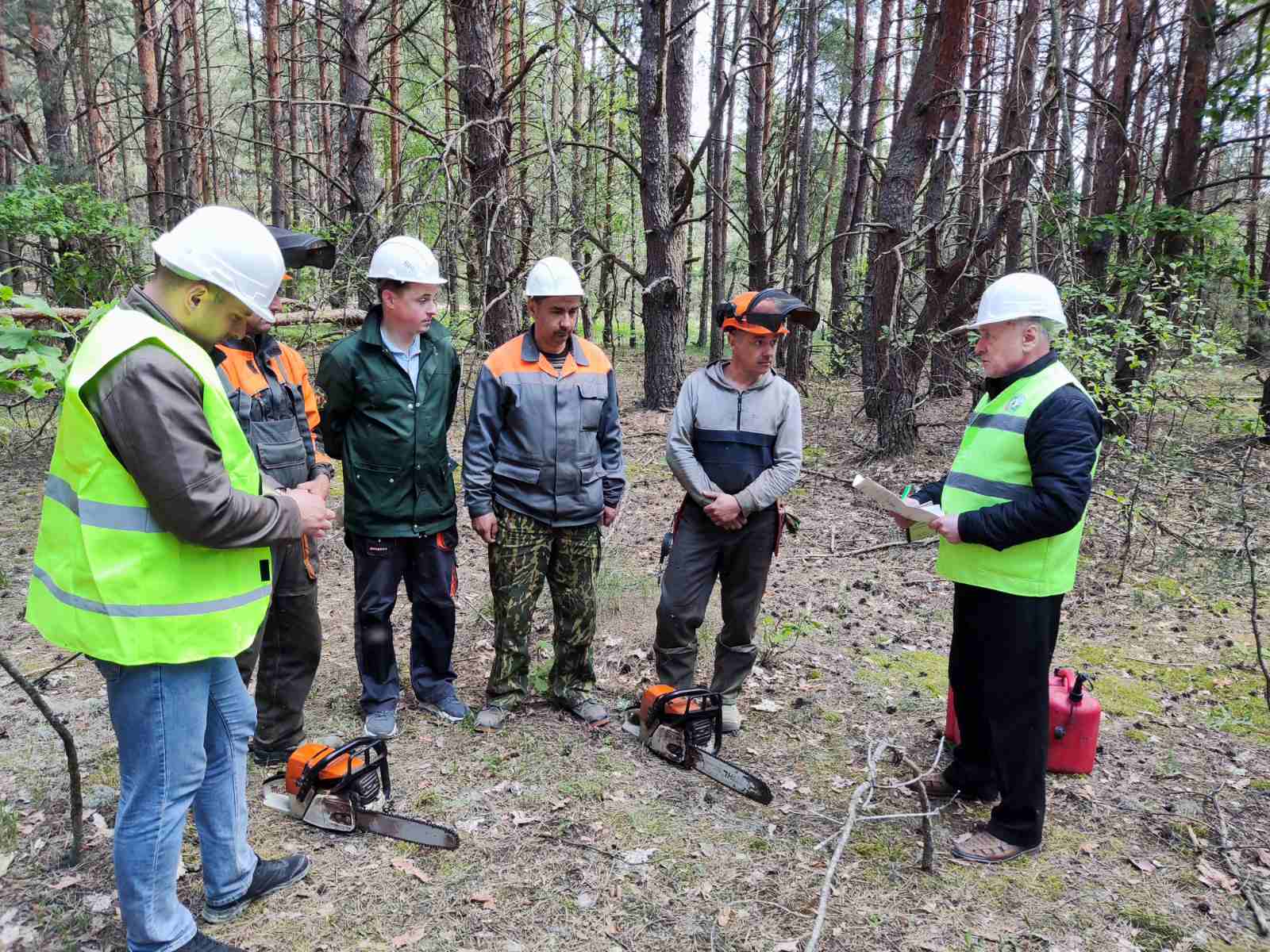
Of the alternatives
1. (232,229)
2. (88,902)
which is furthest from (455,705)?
(232,229)

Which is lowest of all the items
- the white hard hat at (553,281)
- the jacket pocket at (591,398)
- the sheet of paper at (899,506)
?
the sheet of paper at (899,506)

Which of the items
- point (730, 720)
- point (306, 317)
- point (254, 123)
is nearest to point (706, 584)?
point (730, 720)

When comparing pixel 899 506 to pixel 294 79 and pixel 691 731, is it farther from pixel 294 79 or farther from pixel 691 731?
pixel 294 79

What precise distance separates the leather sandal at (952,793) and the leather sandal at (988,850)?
0.33 meters

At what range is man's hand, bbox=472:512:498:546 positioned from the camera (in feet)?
12.3

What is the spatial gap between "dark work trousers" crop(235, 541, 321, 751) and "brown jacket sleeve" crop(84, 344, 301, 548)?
3.99ft

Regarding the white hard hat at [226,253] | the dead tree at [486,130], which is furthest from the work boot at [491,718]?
the dead tree at [486,130]

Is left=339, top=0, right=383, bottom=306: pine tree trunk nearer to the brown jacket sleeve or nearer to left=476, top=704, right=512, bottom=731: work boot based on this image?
left=476, top=704, right=512, bottom=731: work boot

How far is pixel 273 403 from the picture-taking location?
320 cm

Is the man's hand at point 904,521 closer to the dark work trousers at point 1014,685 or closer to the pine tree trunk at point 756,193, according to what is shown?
the dark work trousers at point 1014,685

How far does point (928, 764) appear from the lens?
151 inches

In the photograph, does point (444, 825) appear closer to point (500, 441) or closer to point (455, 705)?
point (455, 705)

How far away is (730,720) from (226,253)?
3120 mm

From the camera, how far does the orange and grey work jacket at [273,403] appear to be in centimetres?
308
